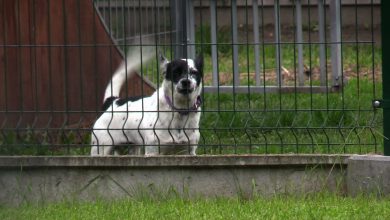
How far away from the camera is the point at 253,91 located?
509 inches

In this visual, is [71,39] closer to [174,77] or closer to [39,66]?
[39,66]

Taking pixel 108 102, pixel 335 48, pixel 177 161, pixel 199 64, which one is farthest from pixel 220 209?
pixel 335 48

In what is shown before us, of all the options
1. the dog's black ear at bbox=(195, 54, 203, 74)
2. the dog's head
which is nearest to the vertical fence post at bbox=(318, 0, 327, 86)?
the dog's black ear at bbox=(195, 54, 203, 74)

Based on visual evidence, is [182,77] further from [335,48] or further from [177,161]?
[335,48]

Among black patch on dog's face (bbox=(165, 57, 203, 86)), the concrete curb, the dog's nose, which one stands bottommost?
the concrete curb

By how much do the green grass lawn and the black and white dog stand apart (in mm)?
1036

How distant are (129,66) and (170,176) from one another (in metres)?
1.76

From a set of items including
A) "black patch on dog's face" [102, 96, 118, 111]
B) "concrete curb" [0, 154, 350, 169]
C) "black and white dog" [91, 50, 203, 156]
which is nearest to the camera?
"concrete curb" [0, 154, 350, 169]

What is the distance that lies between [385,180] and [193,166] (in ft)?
4.43

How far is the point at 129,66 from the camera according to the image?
9.55 meters

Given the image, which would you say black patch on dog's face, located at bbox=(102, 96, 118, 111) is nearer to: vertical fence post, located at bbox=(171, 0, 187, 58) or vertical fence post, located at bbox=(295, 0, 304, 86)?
vertical fence post, located at bbox=(171, 0, 187, 58)

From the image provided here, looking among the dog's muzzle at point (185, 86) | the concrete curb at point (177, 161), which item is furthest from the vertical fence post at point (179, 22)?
the concrete curb at point (177, 161)

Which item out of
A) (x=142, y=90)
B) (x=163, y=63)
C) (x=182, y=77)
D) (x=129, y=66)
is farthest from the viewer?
(x=129, y=66)

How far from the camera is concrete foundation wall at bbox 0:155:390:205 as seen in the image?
7953 mm
